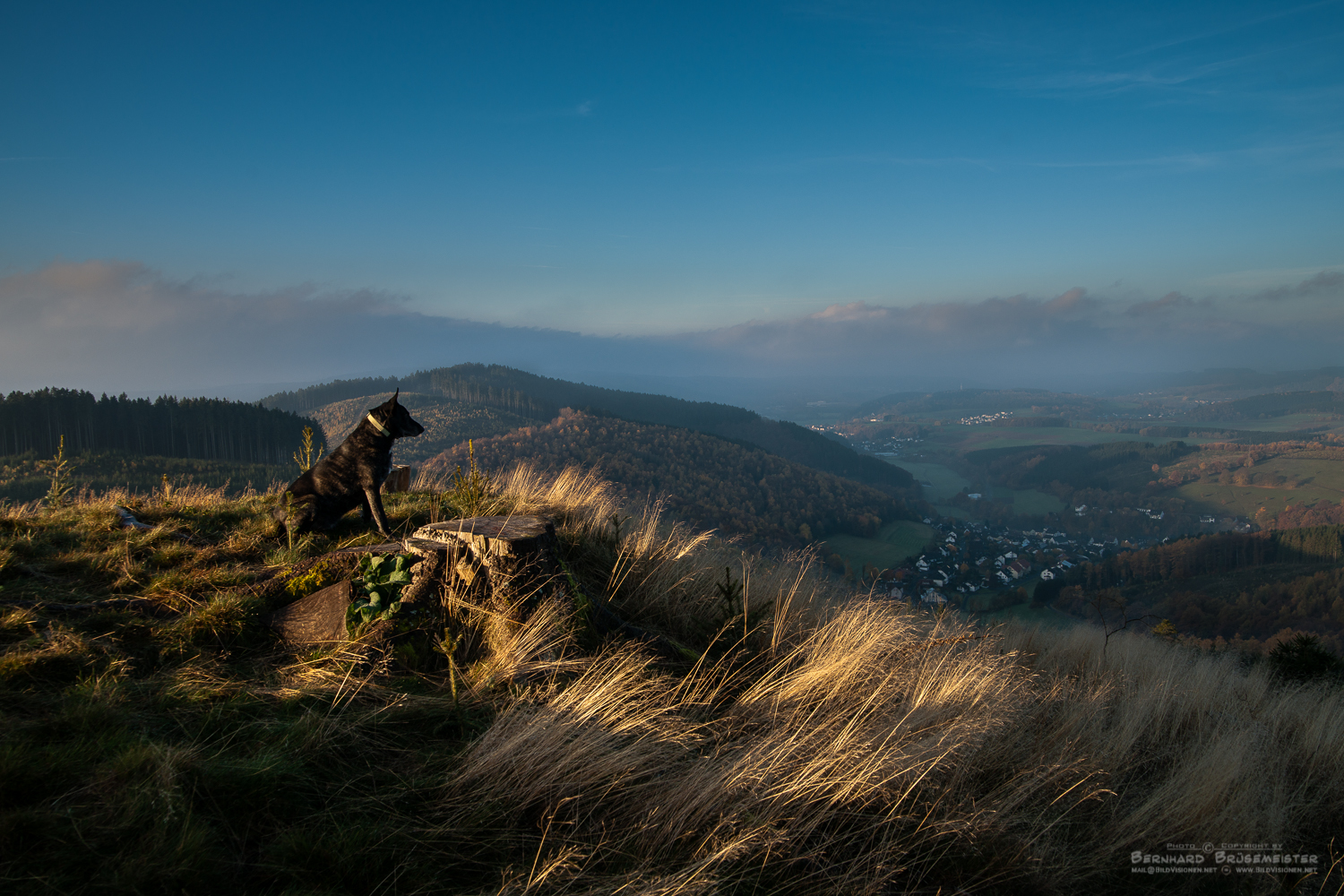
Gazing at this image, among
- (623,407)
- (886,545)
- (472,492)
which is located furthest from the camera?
(623,407)

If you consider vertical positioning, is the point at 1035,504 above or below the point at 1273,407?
below

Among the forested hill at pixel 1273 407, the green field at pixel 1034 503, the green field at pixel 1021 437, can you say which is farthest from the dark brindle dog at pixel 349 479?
the forested hill at pixel 1273 407

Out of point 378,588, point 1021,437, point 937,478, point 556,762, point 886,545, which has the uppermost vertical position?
point 378,588

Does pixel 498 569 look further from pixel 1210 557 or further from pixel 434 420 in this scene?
pixel 434 420

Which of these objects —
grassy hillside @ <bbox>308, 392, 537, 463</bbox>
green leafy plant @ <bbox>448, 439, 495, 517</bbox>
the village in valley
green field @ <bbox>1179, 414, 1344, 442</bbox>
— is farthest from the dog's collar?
green field @ <bbox>1179, 414, 1344, 442</bbox>

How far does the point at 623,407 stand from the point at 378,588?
295 ft

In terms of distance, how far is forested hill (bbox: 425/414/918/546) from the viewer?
40.3 meters

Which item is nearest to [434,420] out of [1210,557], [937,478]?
[1210,557]

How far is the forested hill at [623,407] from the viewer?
3314 inches

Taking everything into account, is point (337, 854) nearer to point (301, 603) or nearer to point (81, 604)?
point (301, 603)

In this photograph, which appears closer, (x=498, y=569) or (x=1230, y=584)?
(x=498, y=569)

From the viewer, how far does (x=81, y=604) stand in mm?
3518

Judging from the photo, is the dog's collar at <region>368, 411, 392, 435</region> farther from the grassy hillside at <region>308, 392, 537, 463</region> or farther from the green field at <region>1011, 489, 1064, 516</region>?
the green field at <region>1011, 489, 1064, 516</region>

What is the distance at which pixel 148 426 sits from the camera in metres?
47.6
